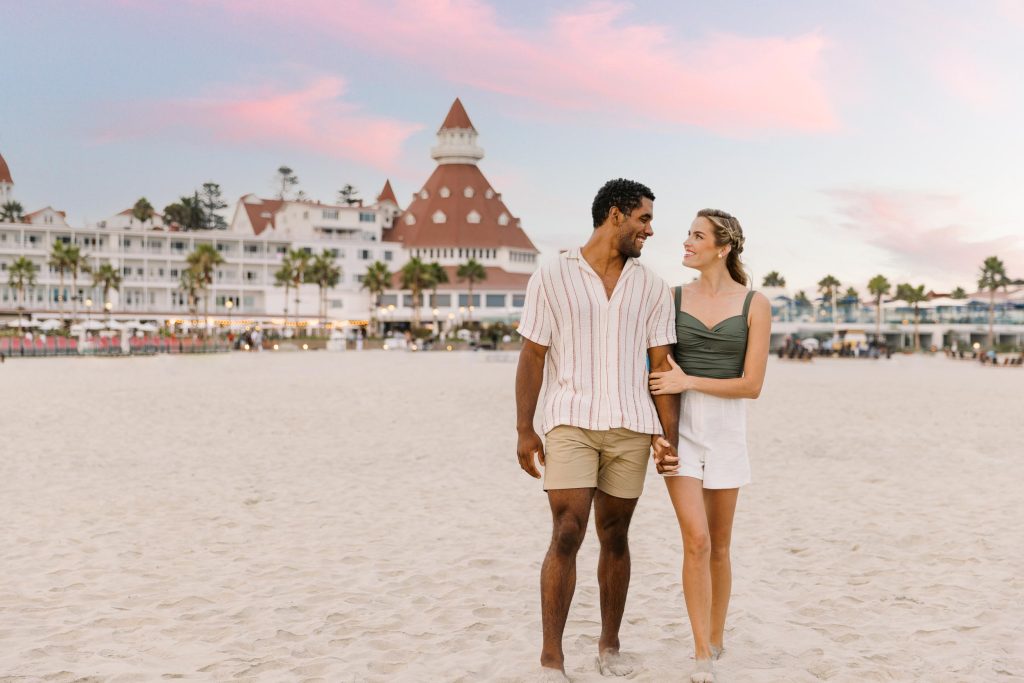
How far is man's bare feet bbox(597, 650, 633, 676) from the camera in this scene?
4.55 metres

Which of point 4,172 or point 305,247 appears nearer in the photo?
point 305,247

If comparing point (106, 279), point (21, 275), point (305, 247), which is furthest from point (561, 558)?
point (305, 247)

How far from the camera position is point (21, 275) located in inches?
3442

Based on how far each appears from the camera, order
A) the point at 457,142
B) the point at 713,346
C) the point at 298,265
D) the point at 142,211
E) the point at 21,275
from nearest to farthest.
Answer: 1. the point at 713,346
2. the point at 21,275
3. the point at 298,265
4. the point at 142,211
5. the point at 457,142

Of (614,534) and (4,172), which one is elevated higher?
(4,172)

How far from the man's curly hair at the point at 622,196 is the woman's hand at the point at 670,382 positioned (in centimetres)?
71

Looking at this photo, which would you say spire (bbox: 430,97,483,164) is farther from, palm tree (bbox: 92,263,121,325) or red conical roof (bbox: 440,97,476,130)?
palm tree (bbox: 92,263,121,325)

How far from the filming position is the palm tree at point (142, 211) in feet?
404

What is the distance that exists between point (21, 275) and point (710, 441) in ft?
313

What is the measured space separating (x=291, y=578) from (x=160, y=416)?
469 inches

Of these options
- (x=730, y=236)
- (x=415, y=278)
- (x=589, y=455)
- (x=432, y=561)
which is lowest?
(x=432, y=561)

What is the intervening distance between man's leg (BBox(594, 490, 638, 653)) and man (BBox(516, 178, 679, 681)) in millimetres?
30

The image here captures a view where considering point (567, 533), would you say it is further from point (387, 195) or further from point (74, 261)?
point (387, 195)

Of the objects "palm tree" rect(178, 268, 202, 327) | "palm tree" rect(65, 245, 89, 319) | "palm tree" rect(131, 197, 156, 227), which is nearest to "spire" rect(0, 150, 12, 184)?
"palm tree" rect(131, 197, 156, 227)
